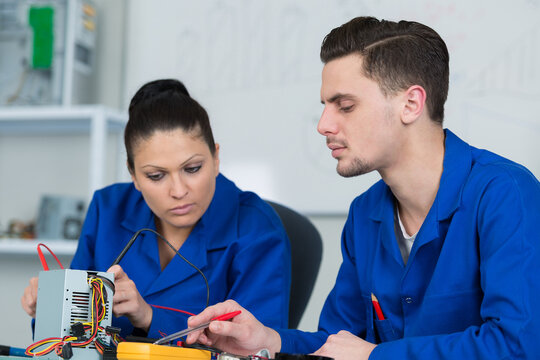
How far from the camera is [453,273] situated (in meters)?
1.19

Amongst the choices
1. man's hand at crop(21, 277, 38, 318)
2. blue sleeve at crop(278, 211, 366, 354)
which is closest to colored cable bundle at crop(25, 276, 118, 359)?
man's hand at crop(21, 277, 38, 318)

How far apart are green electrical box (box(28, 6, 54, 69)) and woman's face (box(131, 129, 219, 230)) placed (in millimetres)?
1359

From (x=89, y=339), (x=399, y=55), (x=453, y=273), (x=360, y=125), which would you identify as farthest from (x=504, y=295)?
(x=89, y=339)

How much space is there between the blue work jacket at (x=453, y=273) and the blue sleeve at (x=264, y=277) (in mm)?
159

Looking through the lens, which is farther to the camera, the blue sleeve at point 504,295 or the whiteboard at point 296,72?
the whiteboard at point 296,72

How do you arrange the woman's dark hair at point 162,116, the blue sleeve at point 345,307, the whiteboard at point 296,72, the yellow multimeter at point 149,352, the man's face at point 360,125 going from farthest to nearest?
the whiteboard at point 296,72 < the woman's dark hair at point 162,116 < the blue sleeve at point 345,307 < the man's face at point 360,125 < the yellow multimeter at point 149,352

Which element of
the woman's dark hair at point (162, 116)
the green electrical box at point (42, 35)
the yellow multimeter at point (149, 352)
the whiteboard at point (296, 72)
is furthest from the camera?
the green electrical box at point (42, 35)

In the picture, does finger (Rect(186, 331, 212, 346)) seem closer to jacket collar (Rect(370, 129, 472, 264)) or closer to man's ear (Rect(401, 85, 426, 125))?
jacket collar (Rect(370, 129, 472, 264))

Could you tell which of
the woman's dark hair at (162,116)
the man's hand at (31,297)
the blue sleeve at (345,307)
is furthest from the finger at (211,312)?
the woman's dark hair at (162,116)

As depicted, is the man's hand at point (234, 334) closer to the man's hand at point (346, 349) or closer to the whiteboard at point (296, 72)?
the man's hand at point (346, 349)

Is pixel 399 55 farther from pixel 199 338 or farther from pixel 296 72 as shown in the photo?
pixel 296 72

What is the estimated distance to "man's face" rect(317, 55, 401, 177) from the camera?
1291 mm

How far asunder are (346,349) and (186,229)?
2.58 feet

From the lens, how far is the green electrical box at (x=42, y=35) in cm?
282
